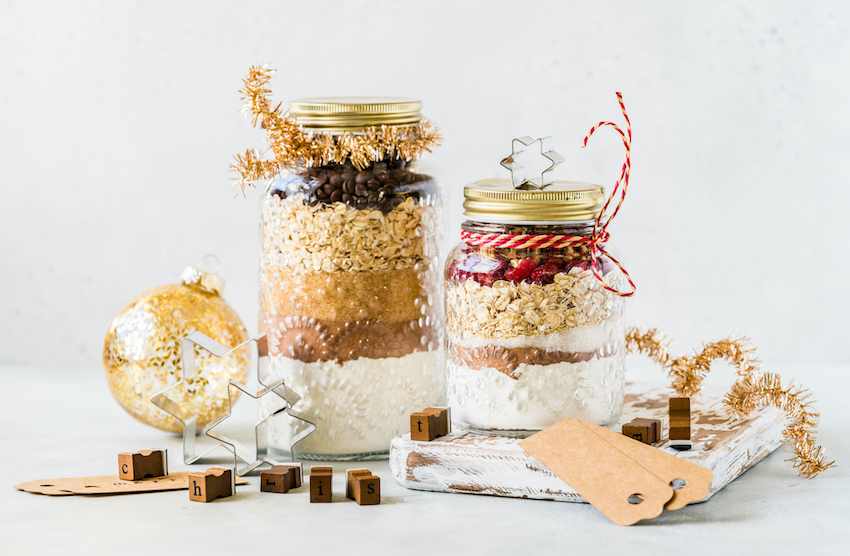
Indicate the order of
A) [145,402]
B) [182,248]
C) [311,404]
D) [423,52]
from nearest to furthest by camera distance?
[311,404], [145,402], [423,52], [182,248]

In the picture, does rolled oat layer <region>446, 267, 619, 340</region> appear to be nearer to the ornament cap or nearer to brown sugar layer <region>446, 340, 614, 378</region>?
brown sugar layer <region>446, 340, 614, 378</region>

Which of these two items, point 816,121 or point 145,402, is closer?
point 145,402

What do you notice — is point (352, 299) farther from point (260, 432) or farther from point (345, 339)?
point (260, 432)

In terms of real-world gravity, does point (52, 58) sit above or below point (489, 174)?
above

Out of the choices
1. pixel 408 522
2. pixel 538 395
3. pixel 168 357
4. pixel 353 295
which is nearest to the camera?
pixel 408 522

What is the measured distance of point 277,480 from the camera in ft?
3.62

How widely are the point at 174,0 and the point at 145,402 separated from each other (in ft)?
3.29

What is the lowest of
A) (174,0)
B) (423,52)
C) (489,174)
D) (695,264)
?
(695,264)

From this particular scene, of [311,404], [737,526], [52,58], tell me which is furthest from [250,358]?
[52,58]

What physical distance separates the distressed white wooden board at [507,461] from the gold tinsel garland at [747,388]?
34mm

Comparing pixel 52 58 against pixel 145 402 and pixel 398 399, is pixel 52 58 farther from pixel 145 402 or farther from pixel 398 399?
pixel 398 399

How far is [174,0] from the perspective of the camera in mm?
1995

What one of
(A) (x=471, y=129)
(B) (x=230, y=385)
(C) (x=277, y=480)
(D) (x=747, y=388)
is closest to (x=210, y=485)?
(C) (x=277, y=480)

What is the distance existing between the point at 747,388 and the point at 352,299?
50cm
